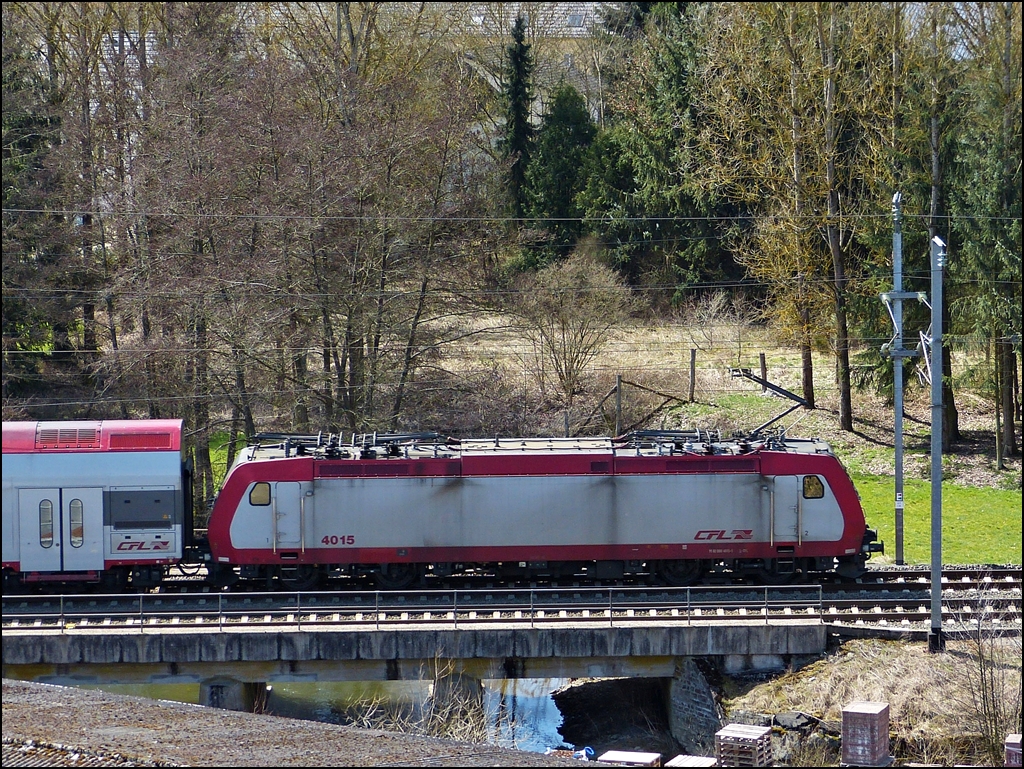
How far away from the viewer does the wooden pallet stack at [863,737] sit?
16.6 meters

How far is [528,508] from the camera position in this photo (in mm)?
22031

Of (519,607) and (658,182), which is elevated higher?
(658,182)

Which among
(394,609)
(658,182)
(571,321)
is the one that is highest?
(658,182)

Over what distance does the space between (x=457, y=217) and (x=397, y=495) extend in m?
13.9

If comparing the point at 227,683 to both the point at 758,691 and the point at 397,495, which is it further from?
the point at 758,691

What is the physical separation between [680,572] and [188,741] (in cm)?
1199

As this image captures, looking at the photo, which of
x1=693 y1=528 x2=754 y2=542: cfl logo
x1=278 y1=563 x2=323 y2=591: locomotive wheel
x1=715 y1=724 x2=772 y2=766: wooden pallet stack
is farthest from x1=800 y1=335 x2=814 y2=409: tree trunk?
x1=715 y1=724 x2=772 y2=766: wooden pallet stack

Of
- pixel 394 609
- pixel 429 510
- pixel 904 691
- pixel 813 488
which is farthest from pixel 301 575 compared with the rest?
pixel 904 691

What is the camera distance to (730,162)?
134 ft

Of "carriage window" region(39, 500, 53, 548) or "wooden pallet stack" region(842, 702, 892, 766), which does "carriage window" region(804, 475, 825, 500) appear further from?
"carriage window" region(39, 500, 53, 548)

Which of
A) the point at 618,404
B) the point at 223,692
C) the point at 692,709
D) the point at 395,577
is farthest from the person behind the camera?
the point at 618,404

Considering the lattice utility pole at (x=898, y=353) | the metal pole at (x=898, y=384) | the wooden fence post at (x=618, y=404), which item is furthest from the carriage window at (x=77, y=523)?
the wooden fence post at (x=618, y=404)

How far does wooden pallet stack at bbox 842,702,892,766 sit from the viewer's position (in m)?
16.6

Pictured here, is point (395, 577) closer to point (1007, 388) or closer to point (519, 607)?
point (519, 607)
